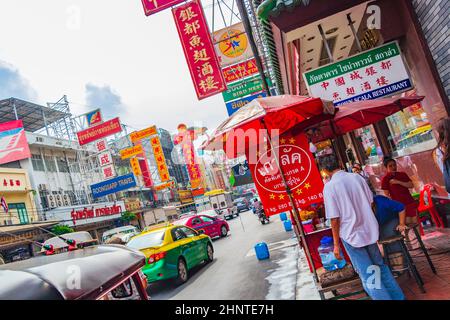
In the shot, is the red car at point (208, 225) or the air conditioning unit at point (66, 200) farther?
the air conditioning unit at point (66, 200)

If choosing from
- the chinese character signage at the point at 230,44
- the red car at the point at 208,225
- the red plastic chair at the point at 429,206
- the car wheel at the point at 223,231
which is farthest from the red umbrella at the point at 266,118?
the car wheel at the point at 223,231

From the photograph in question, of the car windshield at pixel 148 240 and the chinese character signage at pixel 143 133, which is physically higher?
the chinese character signage at pixel 143 133

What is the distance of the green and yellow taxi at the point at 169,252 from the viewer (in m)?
8.81

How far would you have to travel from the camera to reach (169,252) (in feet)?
29.8

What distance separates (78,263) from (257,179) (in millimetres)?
3617

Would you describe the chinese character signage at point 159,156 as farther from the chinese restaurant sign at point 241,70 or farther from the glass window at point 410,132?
the glass window at point 410,132

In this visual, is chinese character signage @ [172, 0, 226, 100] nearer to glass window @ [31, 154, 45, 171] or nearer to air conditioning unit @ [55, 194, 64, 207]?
air conditioning unit @ [55, 194, 64, 207]

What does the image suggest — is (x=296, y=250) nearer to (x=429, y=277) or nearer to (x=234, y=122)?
(x=429, y=277)

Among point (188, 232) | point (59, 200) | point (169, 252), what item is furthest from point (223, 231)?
point (59, 200)

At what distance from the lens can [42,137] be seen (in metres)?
30.2

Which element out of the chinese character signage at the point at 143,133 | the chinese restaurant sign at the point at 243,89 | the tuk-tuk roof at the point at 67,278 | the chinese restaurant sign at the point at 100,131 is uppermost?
the chinese restaurant sign at the point at 100,131

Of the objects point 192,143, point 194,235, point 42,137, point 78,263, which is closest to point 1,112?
point 42,137

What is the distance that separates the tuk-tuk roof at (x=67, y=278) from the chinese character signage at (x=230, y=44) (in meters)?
10.7

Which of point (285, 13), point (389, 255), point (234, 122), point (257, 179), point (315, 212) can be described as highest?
point (285, 13)
